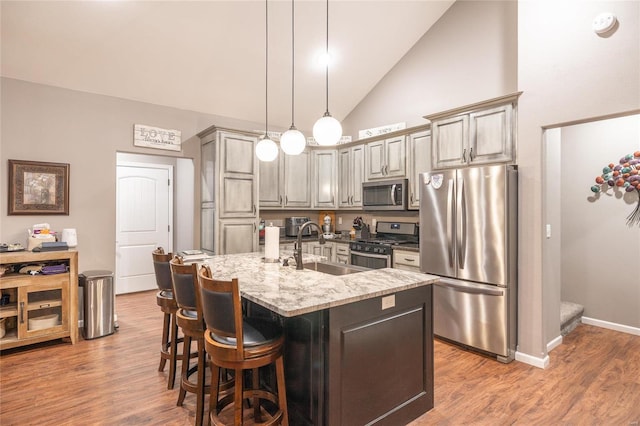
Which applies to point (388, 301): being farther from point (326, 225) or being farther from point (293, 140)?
point (326, 225)

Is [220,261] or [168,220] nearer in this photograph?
[220,261]

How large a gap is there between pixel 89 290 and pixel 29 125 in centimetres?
191

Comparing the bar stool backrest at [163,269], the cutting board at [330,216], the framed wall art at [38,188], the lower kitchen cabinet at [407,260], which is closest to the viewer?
the bar stool backrest at [163,269]

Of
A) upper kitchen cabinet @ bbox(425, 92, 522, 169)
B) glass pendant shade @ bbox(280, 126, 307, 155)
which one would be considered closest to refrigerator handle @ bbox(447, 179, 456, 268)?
upper kitchen cabinet @ bbox(425, 92, 522, 169)

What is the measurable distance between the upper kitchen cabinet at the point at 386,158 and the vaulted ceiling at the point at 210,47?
46.6 inches

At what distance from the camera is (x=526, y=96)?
3.06 m

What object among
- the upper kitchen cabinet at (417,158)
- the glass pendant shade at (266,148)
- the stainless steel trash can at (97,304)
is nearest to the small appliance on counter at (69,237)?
the stainless steel trash can at (97,304)

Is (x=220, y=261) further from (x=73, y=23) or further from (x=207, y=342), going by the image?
(x=73, y=23)

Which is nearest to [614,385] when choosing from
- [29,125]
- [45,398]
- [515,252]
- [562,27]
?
[515,252]

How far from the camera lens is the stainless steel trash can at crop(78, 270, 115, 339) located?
3.58m

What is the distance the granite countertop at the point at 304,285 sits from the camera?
1.67 metres

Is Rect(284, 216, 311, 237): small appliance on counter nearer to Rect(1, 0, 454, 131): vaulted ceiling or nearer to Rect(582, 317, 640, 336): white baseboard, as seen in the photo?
Rect(1, 0, 454, 131): vaulted ceiling

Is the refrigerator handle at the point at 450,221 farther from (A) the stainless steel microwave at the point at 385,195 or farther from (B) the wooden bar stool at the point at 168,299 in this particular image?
(B) the wooden bar stool at the point at 168,299

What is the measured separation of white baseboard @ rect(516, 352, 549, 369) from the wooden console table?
437 centimetres
